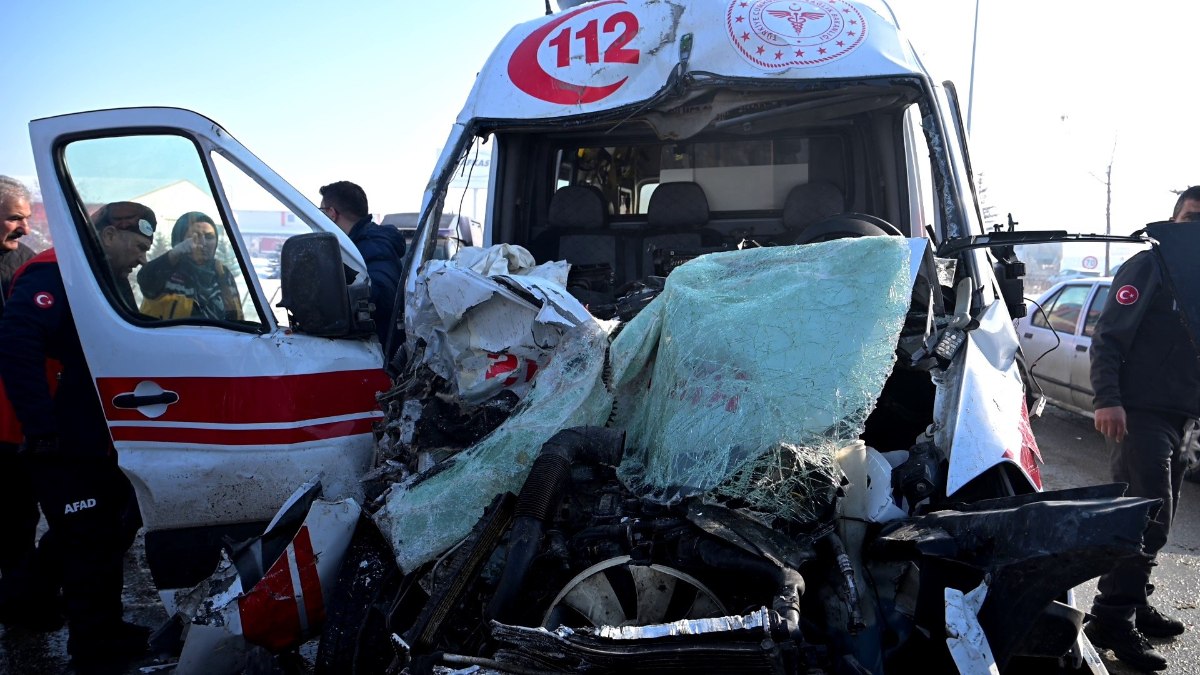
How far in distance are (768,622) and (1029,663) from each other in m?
0.84

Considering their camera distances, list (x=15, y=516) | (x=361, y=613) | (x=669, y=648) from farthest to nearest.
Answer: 1. (x=15, y=516)
2. (x=361, y=613)
3. (x=669, y=648)

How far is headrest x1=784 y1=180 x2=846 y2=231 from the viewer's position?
425cm

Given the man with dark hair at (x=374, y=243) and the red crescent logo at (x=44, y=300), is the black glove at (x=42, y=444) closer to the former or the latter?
the red crescent logo at (x=44, y=300)

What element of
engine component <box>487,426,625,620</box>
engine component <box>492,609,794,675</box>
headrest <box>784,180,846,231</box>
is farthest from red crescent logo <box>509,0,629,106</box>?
engine component <box>492,609,794,675</box>

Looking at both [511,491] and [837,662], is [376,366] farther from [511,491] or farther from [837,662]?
[837,662]

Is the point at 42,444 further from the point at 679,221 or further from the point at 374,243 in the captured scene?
the point at 679,221

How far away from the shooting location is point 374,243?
4.17 metres

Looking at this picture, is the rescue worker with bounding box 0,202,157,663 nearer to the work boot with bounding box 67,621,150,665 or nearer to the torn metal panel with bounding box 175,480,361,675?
the work boot with bounding box 67,621,150,665

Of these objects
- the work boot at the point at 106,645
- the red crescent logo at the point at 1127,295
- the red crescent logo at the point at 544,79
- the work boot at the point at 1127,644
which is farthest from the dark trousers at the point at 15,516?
the red crescent logo at the point at 1127,295

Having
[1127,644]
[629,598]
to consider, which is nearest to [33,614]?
[629,598]

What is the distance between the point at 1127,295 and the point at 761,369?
102 inches

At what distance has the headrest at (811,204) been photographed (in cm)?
425

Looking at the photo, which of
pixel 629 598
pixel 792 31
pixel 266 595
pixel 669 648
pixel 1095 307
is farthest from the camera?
pixel 1095 307

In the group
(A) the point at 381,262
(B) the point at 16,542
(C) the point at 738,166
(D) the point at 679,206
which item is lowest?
(B) the point at 16,542
